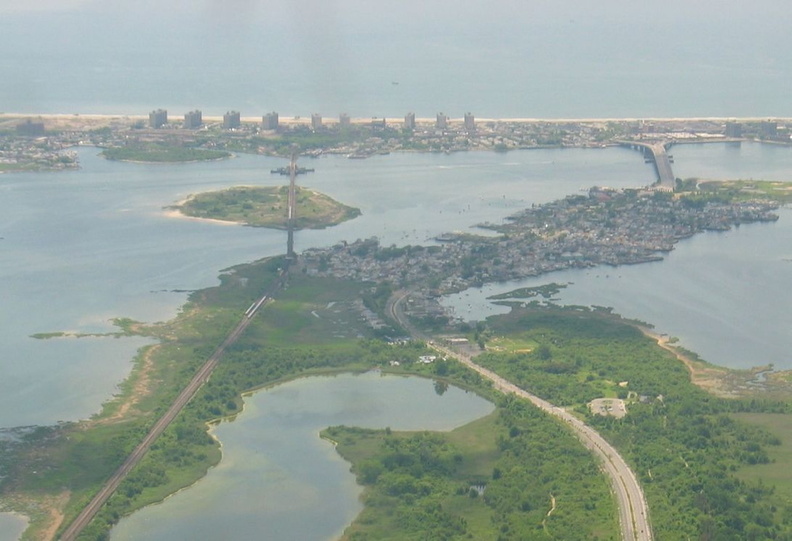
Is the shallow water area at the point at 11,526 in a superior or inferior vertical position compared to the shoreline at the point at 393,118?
inferior

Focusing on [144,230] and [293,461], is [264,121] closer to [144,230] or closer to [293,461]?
[144,230]

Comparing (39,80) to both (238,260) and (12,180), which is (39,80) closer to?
(12,180)

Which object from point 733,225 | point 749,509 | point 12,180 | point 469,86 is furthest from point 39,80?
point 749,509

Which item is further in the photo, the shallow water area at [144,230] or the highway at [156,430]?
the shallow water area at [144,230]

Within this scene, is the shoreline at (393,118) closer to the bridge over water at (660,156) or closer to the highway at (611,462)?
the bridge over water at (660,156)

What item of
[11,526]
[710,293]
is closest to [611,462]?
[11,526]

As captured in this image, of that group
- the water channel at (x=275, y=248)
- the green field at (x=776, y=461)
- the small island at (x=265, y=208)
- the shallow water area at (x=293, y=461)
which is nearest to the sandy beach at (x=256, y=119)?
the water channel at (x=275, y=248)

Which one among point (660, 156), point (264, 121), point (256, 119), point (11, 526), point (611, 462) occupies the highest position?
point (264, 121)
